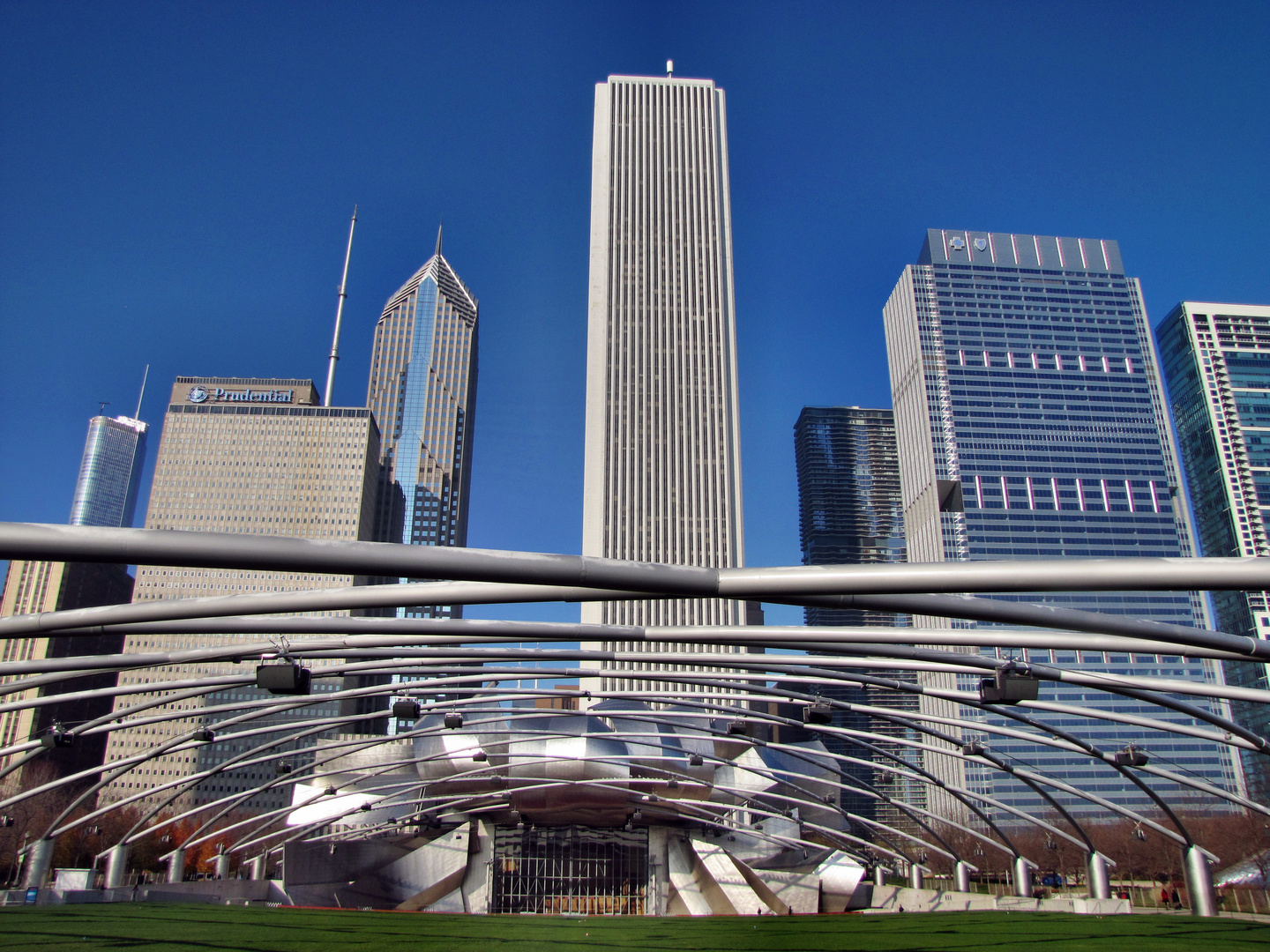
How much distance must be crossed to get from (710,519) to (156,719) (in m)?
98.0

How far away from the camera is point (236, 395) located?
18050 centimetres

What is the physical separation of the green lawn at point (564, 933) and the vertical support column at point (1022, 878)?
9.00 metres

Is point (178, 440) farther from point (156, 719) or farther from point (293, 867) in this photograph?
point (156, 719)

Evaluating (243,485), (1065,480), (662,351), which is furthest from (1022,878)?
(1065,480)

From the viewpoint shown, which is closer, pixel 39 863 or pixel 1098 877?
pixel 39 863

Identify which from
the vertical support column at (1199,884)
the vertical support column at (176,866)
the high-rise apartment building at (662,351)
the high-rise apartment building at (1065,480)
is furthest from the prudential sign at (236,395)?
the vertical support column at (1199,884)

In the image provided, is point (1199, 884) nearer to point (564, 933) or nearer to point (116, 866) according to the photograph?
point (564, 933)

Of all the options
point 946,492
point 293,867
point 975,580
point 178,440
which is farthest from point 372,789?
point 946,492

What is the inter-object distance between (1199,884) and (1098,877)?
607cm

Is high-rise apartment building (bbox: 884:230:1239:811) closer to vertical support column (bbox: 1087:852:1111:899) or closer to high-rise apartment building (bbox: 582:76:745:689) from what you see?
high-rise apartment building (bbox: 582:76:745:689)

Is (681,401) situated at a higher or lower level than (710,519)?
higher

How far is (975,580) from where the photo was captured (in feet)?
26.9

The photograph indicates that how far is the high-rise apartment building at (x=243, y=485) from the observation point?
15538 centimetres

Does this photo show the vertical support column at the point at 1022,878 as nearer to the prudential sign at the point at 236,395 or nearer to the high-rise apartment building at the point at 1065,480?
the high-rise apartment building at the point at 1065,480
